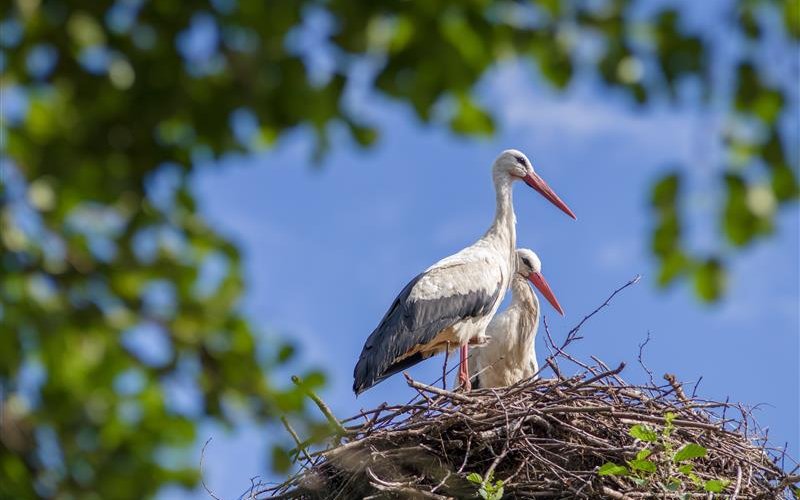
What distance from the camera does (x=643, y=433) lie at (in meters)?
5.86

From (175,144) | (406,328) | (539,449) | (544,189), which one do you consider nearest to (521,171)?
(544,189)

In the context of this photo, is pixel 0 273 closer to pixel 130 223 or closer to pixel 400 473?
pixel 130 223

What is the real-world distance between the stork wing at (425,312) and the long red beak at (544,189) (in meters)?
1.08

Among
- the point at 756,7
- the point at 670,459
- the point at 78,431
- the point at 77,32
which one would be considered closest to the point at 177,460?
the point at 78,431

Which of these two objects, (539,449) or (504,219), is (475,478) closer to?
(539,449)

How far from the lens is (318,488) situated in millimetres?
6672

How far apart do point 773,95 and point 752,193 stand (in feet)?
0.74

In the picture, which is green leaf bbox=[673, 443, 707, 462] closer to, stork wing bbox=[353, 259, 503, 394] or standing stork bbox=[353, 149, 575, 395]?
standing stork bbox=[353, 149, 575, 395]

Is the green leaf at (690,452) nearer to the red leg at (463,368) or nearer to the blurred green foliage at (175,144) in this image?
the red leg at (463,368)

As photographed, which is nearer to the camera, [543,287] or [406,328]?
[406,328]

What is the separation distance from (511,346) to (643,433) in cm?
312

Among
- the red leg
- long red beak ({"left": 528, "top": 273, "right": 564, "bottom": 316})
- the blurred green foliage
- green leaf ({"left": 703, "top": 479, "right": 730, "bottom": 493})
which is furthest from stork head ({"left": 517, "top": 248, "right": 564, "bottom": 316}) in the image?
the blurred green foliage

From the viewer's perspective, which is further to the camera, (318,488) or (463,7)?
(318,488)

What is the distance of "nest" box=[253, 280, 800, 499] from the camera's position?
19.9ft
